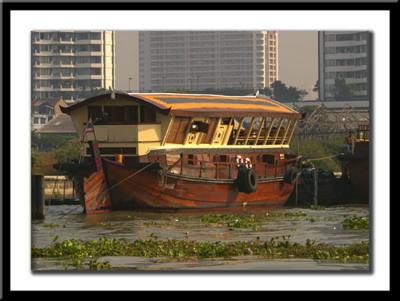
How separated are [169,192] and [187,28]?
1077 cm

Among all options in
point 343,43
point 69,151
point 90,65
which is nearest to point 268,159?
point 69,151

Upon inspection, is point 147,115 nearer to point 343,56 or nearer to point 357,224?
point 357,224

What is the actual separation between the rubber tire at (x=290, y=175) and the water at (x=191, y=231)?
1304 millimetres

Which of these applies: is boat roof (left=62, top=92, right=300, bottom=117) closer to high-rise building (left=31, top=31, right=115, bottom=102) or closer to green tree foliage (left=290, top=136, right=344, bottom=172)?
high-rise building (left=31, top=31, right=115, bottom=102)

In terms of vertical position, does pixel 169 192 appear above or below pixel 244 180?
below

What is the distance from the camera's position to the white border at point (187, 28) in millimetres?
11625

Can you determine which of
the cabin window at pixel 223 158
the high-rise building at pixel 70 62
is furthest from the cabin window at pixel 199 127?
the high-rise building at pixel 70 62

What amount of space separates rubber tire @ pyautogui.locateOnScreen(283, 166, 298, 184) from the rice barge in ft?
4.47

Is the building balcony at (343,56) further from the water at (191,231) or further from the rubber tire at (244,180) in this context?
the rubber tire at (244,180)

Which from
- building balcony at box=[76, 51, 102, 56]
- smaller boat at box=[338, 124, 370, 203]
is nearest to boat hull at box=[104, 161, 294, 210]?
smaller boat at box=[338, 124, 370, 203]

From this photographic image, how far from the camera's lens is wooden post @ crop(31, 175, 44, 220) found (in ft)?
61.0

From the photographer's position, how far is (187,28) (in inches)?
463

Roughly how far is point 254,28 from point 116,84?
542 cm
